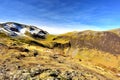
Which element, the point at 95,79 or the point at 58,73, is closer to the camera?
the point at 58,73

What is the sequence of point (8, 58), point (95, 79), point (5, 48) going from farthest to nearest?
point (5, 48) < point (8, 58) < point (95, 79)

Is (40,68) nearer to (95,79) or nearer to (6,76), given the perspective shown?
(6,76)

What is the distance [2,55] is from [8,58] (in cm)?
645

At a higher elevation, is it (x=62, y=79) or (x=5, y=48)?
(x=5, y=48)

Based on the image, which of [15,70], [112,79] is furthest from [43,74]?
[112,79]

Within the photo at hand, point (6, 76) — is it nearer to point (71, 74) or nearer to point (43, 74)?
point (43, 74)

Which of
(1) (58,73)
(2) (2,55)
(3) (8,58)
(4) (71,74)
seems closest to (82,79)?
(4) (71,74)

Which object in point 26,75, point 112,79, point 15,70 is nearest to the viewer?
point 26,75

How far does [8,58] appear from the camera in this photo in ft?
293

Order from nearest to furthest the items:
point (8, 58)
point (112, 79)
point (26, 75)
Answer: point (26, 75)
point (8, 58)
point (112, 79)

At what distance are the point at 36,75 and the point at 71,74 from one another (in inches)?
490

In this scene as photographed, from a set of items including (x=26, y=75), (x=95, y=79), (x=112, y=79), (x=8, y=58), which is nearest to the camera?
(x=26, y=75)

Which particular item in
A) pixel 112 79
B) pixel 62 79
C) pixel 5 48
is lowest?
pixel 112 79

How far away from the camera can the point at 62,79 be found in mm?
68812
